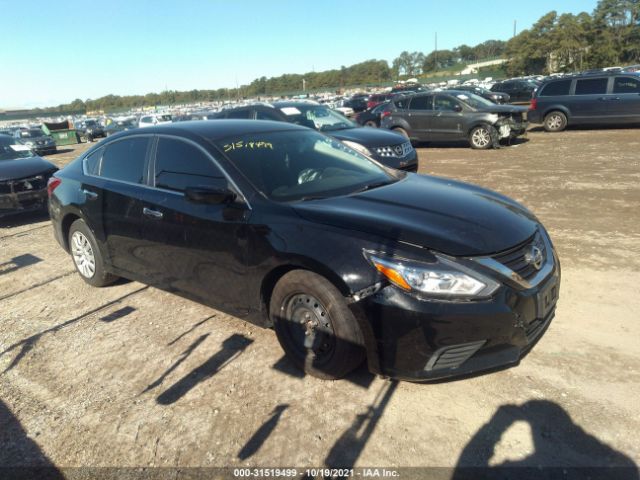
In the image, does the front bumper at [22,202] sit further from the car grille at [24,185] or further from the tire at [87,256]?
the tire at [87,256]

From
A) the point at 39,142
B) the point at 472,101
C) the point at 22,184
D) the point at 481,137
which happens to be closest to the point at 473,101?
the point at 472,101

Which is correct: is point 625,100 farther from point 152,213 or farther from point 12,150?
point 12,150

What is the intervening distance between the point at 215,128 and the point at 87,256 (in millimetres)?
2078

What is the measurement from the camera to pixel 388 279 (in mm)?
2645

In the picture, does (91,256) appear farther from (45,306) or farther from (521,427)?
(521,427)

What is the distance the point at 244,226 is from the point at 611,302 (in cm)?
302

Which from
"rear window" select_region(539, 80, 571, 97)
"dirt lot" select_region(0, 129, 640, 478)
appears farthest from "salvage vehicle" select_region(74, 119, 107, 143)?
"dirt lot" select_region(0, 129, 640, 478)

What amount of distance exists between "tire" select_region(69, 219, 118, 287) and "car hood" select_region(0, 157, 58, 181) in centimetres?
365

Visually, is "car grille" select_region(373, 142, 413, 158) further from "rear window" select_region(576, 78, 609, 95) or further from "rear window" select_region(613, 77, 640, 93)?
"rear window" select_region(613, 77, 640, 93)

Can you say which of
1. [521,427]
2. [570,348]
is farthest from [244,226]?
[570,348]

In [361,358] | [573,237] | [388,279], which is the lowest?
[573,237]

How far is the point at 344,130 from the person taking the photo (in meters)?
9.34

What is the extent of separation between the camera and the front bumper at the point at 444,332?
101 inches

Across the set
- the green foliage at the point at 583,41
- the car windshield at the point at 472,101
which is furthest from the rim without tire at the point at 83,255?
the green foliage at the point at 583,41
